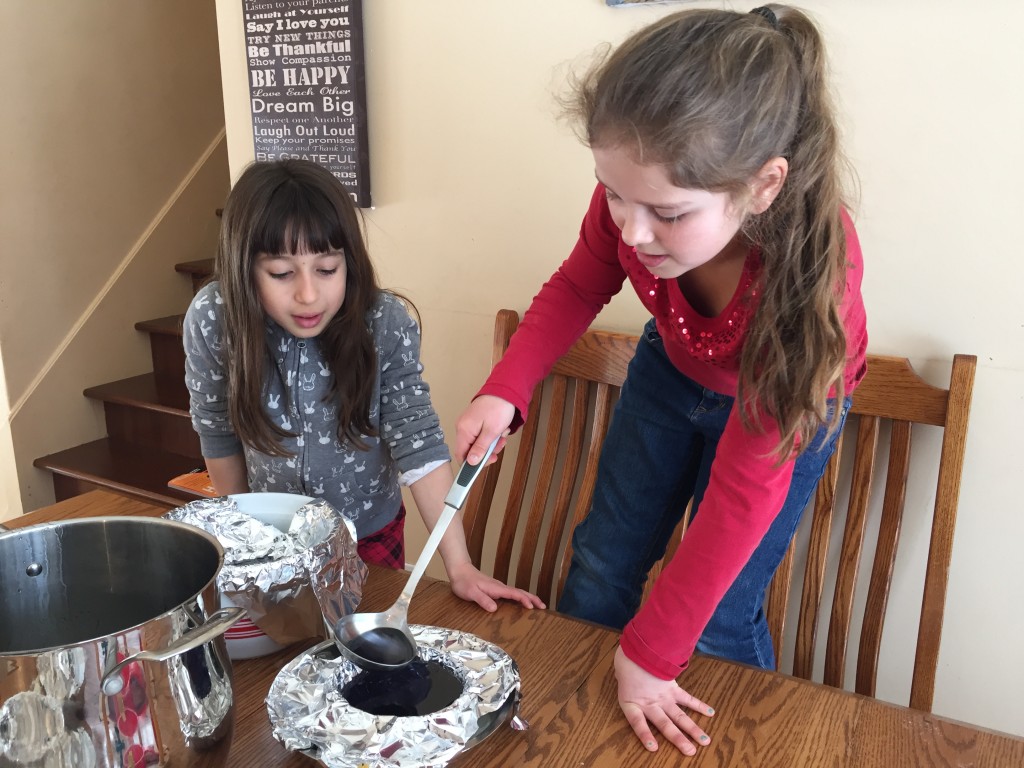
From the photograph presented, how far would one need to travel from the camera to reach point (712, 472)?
73 centimetres

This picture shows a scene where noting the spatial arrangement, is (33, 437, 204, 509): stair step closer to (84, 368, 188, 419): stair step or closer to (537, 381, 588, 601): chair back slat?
(84, 368, 188, 419): stair step

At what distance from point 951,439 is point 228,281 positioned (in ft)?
3.09

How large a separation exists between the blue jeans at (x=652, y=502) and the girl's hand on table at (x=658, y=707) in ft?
0.87

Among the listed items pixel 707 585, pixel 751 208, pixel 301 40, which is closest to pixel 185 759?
pixel 707 585

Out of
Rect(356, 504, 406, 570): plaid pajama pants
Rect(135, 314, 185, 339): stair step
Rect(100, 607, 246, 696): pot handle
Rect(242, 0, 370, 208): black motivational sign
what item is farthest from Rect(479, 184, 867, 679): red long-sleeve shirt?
Rect(135, 314, 185, 339): stair step

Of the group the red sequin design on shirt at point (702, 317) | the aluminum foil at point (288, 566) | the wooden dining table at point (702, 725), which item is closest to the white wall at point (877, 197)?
the red sequin design on shirt at point (702, 317)

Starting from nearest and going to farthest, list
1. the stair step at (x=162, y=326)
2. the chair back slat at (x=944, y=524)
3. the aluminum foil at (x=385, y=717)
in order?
the aluminum foil at (x=385, y=717) < the chair back slat at (x=944, y=524) < the stair step at (x=162, y=326)

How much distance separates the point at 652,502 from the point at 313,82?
42.0 inches

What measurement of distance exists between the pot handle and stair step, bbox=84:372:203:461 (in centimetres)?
185

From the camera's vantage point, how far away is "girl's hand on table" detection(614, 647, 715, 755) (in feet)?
2.02

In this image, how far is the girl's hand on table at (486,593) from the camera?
803mm

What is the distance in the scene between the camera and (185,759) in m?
0.49

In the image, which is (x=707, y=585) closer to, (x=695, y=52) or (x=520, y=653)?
(x=520, y=653)

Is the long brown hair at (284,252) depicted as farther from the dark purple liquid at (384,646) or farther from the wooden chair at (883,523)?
the wooden chair at (883,523)
